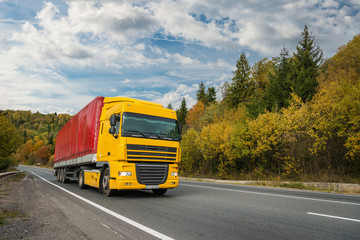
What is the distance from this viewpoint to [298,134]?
20.8 meters

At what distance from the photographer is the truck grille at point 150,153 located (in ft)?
29.2

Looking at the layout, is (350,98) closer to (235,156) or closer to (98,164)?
(235,156)

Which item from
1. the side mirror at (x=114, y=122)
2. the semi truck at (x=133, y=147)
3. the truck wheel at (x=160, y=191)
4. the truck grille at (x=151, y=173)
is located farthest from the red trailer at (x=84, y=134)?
the truck grille at (x=151, y=173)

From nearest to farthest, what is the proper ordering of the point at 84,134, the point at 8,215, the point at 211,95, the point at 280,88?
the point at 8,215
the point at 84,134
the point at 280,88
the point at 211,95

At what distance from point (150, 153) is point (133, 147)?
66 centimetres

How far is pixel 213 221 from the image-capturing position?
215 inches

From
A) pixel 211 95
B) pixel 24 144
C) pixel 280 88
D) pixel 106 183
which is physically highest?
pixel 211 95

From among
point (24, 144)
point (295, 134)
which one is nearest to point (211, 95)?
point (295, 134)

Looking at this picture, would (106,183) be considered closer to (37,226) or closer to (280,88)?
(37,226)

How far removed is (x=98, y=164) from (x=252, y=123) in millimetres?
16698

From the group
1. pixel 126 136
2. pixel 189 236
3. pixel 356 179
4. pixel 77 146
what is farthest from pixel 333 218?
pixel 356 179

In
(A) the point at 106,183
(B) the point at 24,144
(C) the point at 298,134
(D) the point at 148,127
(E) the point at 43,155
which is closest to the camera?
(D) the point at 148,127

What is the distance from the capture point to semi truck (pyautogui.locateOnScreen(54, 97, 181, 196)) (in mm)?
8914

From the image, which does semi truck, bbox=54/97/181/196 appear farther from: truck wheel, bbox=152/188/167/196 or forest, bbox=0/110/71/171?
forest, bbox=0/110/71/171
